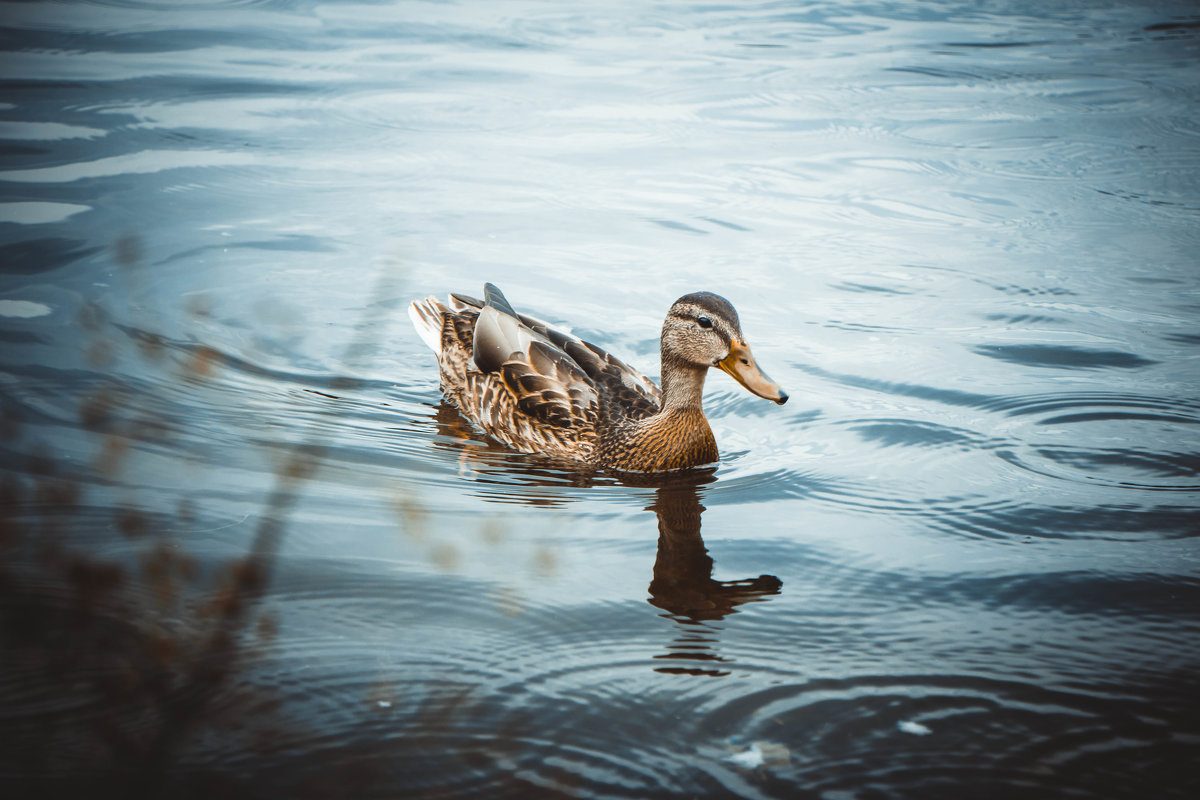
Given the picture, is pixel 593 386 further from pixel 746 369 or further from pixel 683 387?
pixel 746 369

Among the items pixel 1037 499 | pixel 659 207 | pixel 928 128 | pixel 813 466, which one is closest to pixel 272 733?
pixel 813 466

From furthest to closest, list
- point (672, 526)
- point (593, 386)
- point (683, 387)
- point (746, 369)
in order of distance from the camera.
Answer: point (593, 386), point (683, 387), point (746, 369), point (672, 526)

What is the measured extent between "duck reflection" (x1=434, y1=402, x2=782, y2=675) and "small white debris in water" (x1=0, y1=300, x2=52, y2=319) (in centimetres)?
286

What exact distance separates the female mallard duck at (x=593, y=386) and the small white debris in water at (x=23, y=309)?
275 cm

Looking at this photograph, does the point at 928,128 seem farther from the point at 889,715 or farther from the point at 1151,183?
the point at 889,715

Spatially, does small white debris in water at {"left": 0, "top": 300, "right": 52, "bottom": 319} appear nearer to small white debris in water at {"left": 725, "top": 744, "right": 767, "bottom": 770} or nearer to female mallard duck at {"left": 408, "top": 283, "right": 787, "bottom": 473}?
female mallard duck at {"left": 408, "top": 283, "right": 787, "bottom": 473}

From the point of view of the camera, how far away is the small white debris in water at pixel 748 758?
355 centimetres

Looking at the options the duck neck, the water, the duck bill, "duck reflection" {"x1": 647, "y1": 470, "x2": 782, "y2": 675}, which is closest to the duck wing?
the duck neck

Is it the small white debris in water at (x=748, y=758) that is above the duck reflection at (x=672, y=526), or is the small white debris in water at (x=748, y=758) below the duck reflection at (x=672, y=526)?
below

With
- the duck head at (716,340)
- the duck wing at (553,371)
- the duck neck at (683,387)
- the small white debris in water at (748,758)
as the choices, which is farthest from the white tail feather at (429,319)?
the small white debris in water at (748,758)

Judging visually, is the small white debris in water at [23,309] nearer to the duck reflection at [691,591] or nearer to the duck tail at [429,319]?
the duck tail at [429,319]

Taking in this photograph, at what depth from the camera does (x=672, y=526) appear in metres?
5.34

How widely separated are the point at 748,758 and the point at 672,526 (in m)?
1.85

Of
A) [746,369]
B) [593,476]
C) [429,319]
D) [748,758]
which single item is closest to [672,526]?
[593,476]
